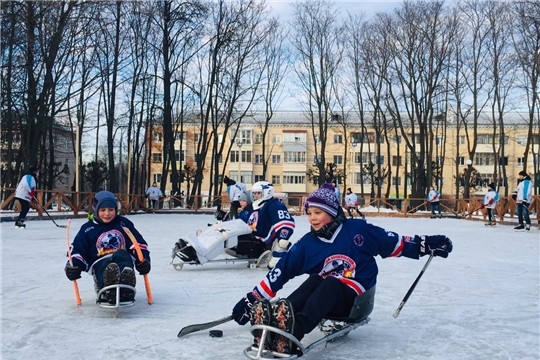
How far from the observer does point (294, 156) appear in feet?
216

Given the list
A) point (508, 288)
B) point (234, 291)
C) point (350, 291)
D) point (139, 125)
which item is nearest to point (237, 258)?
point (234, 291)

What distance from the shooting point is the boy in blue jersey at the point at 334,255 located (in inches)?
149

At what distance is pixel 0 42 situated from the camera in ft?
57.7

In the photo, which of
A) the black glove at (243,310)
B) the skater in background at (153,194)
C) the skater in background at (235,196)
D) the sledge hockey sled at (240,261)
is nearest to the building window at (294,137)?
the skater in background at (153,194)

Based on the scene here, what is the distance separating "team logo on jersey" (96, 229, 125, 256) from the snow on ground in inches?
19.9

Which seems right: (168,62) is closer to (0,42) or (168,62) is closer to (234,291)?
(0,42)

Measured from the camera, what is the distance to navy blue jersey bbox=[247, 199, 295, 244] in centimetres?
743

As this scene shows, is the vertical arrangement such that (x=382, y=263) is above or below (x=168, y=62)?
below

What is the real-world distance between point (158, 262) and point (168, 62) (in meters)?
24.1

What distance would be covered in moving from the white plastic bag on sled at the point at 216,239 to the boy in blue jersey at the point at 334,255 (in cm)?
364

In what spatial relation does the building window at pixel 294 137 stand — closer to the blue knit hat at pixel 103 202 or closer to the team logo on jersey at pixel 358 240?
the blue knit hat at pixel 103 202

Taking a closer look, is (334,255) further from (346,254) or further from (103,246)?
(103,246)

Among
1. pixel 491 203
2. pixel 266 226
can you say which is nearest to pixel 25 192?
pixel 266 226

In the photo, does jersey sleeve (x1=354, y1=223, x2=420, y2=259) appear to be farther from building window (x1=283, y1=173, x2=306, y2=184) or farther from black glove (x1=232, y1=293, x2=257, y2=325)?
building window (x1=283, y1=173, x2=306, y2=184)
